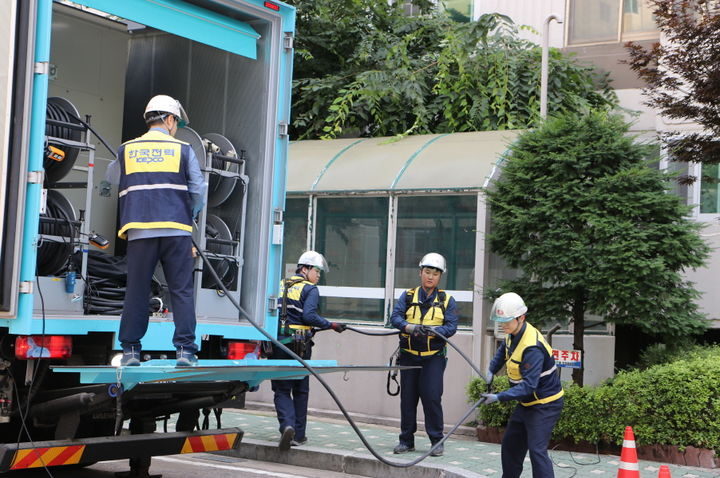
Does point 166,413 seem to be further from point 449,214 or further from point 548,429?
point 449,214

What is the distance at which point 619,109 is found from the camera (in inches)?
582

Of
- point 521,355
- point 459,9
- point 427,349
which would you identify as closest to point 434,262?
point 427,349

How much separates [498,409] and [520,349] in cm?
331

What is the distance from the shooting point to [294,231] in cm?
1333

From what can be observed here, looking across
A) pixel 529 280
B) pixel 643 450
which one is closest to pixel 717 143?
pixel 529 280

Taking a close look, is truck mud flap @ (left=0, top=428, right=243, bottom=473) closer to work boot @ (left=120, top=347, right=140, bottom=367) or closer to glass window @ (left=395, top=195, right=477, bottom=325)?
work boot @ (left=120, top=347, right=140, bottom=367)

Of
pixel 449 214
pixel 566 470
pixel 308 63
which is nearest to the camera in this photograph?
pixel 566 470

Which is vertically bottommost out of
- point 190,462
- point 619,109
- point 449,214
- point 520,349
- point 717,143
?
point 190,462

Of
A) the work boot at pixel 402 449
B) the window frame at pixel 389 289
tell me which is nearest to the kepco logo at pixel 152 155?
the work boot at pixel 402 449

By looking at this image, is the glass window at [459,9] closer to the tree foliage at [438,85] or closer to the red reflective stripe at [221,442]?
the tree foliage at [438,85]

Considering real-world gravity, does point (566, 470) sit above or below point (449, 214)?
below

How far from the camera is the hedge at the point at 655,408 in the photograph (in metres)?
9.41

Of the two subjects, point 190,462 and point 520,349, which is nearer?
point 520,349

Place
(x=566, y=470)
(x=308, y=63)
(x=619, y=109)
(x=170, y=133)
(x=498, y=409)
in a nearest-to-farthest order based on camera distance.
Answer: (x=170, y=133) < (x=566, y=470) < (x=498, y=409) < (x=619, y=109) < (x=308, y=63)
